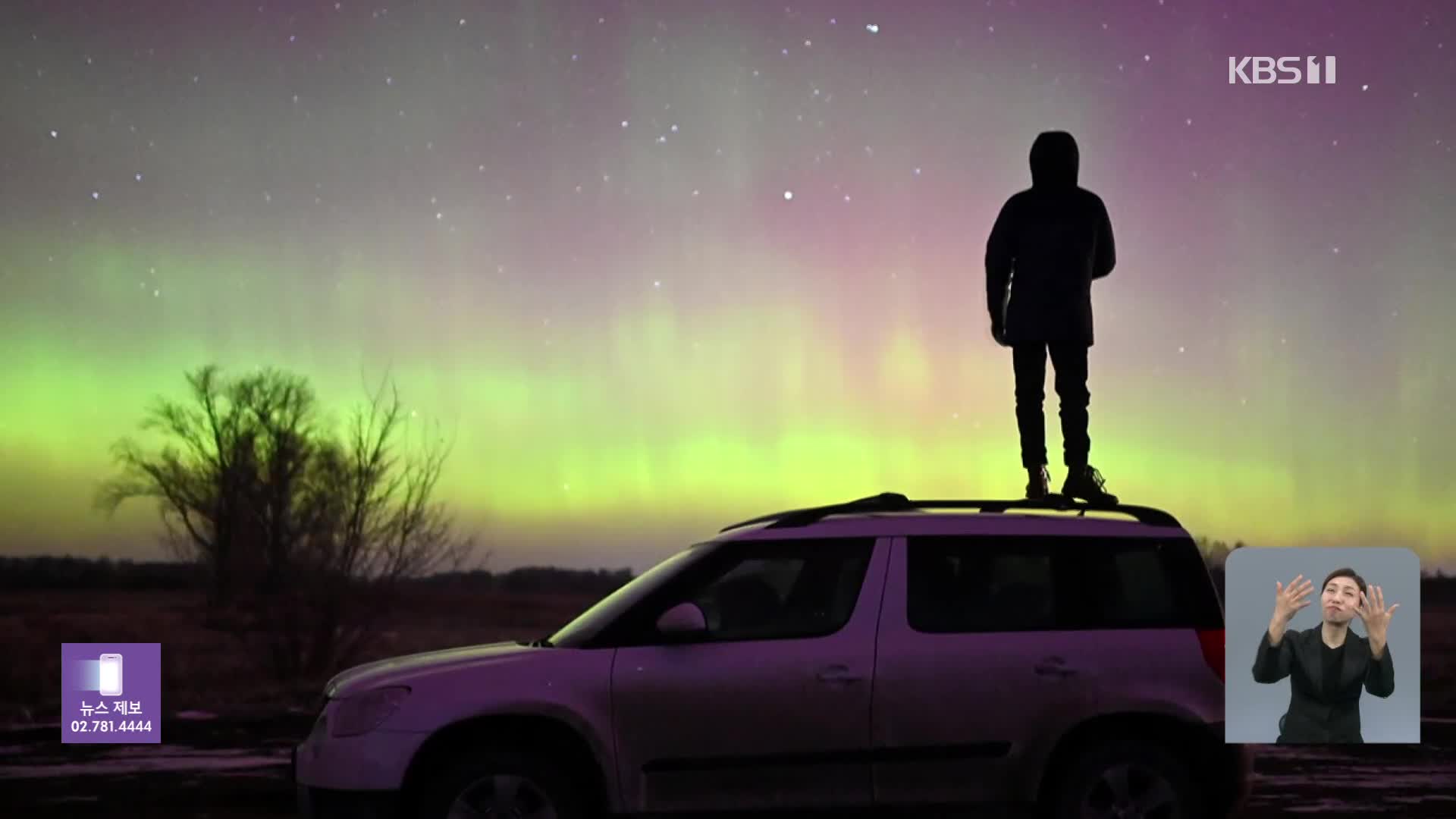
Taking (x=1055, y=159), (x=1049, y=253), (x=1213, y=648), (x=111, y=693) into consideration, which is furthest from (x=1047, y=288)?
(x=111, y=693)

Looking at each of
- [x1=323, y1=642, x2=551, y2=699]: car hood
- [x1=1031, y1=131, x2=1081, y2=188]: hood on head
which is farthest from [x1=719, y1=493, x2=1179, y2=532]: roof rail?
[x1=1031, y1=131, x2=1081, y2=188]: hood on head

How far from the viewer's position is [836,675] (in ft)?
25.2

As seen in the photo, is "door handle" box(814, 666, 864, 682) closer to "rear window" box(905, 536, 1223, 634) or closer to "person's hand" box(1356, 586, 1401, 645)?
"rear window" box(905, 536, 1223, 634)

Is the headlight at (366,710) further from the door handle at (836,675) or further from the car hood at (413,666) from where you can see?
the door handle at (836,675)

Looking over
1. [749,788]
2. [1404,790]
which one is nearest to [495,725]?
[749,788]

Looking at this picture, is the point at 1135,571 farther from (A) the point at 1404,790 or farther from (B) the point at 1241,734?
(A) the point at 1404,790

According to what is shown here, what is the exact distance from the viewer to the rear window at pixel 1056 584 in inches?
313

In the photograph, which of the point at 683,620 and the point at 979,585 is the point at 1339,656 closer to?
the point at 979,585

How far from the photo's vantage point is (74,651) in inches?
727

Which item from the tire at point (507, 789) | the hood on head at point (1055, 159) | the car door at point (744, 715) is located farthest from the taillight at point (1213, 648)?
the hood on head at point (1055, 159)

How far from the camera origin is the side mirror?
7.50 meters

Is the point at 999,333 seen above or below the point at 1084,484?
above

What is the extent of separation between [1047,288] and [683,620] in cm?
405

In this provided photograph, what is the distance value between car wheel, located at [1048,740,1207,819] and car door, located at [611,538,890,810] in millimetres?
1005
